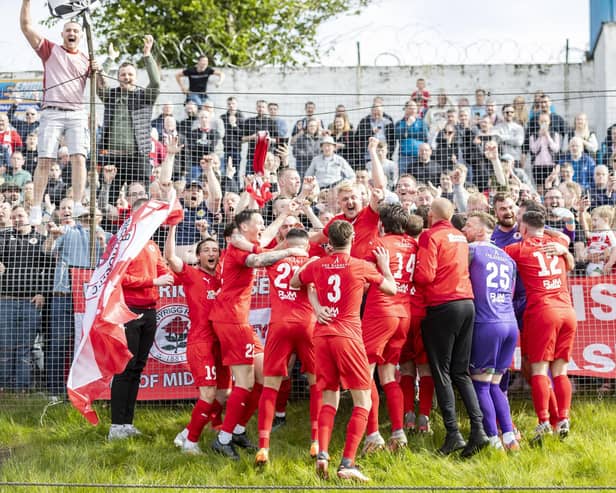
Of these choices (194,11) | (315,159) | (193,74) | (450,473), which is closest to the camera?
(450,473)

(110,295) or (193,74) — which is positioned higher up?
(193,74)

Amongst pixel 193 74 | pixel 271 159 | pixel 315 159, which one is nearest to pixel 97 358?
pixel 271 159

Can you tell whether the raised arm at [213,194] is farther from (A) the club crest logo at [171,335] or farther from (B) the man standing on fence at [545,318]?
(B) the man standing on fence at [545,318]

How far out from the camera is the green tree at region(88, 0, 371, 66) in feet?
74.7

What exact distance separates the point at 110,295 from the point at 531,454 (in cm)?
378

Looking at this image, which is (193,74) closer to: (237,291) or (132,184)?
(132,184)

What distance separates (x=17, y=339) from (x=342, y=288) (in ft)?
13.7

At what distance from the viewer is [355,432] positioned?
6312 millimetres

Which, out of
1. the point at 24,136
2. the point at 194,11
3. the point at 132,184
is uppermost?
the point at 194,11

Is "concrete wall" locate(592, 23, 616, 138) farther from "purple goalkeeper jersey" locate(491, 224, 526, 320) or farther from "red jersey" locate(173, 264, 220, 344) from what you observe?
"red jersey" locate(173, 264, 220, 344)

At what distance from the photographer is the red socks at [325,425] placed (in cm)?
632

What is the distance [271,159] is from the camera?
1046 centimetres

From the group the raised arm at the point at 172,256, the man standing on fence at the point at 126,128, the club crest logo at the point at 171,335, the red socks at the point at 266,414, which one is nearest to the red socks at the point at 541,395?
the red socks at the point at 266,414

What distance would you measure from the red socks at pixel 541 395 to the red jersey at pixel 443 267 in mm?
971
